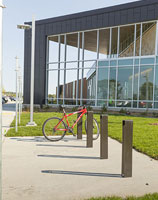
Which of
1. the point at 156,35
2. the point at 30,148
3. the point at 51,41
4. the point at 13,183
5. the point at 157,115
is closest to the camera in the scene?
the point at 13,183

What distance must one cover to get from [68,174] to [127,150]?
111cm

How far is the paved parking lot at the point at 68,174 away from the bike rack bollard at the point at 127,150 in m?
0.14

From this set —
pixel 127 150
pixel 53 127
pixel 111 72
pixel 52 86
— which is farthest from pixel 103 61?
pixel 127 150

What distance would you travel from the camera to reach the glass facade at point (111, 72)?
1911 centimetres

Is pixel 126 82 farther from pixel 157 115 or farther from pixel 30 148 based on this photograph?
pixel 30 148

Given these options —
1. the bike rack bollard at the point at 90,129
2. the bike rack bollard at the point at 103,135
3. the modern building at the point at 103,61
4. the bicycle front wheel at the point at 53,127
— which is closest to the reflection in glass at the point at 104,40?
the modern building at the point at 103,61

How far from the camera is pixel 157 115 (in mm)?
17703

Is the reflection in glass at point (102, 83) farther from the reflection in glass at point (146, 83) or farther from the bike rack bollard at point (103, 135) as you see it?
the bike rack bollard at point (103, 135)

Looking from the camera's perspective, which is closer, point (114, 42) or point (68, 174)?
point (68, 174)

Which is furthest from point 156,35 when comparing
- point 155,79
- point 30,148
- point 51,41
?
point 30,148

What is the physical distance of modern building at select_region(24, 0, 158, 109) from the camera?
19125mm

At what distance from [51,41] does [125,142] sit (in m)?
22.6

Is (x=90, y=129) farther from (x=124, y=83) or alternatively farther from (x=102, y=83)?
(x=102, y=83)

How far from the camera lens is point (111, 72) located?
68.1 ft
